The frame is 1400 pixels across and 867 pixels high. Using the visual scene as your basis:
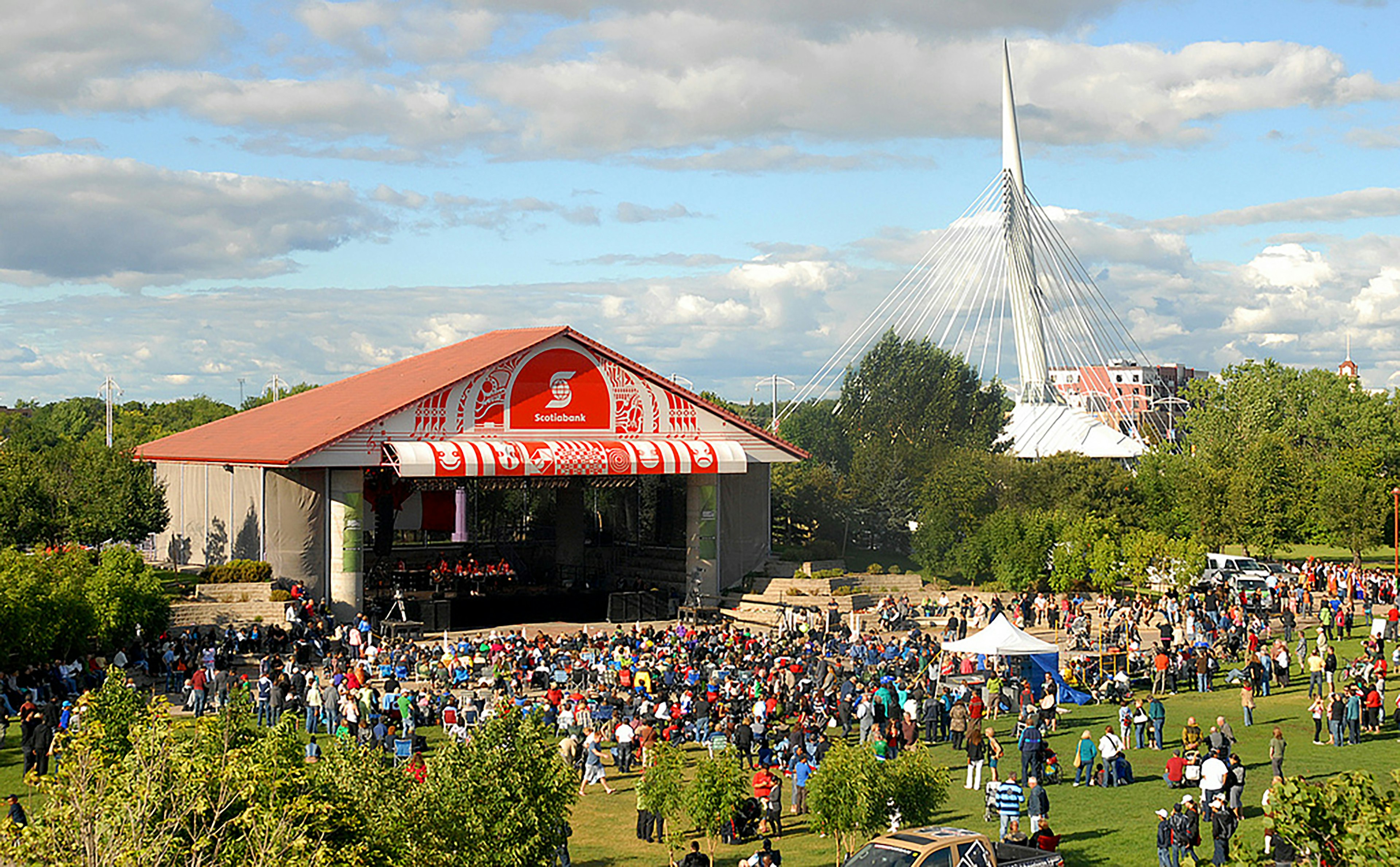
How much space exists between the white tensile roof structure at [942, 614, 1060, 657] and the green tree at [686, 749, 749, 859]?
42.5 ft

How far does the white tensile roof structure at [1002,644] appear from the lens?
30.9 meters

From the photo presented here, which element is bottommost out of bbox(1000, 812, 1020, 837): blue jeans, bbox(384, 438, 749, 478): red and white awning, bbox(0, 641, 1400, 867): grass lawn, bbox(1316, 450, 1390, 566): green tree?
bbox(0, 641, 1400, 867): grass lawn

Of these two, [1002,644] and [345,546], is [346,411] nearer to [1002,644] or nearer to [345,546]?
[345,546]

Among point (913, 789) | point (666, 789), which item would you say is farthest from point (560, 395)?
point (913, 789)

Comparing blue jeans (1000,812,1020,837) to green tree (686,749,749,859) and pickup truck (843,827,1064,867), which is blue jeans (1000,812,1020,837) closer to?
pickup truck (843,827,1064,867)

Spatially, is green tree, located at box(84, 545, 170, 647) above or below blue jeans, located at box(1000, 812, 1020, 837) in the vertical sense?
above

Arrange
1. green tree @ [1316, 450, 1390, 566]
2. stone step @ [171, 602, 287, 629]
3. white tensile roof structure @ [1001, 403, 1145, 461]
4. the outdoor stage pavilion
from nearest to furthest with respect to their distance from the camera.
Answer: stone step @ [171, 602, 287, 629] → the outdoor stage pavilion → green tree @ [1316, 450, 1390, 566] → white tensile roof structure @ [1001, 403, 1145, 461]

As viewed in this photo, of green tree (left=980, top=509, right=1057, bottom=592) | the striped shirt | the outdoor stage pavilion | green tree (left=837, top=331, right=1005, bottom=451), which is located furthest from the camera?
green tree (left=837, top=331, right=1005, bottom=451)

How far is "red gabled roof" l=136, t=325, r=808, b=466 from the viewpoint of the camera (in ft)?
150

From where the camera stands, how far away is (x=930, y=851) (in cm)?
1509

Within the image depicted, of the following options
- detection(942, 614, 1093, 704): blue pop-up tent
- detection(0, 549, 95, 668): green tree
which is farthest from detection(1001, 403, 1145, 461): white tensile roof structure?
detection(0, 549, 95, 668): green tree

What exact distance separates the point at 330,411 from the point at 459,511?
796cm

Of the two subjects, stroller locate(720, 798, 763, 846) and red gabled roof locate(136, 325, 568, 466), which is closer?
stroller locate(720, 798, 763, 846)

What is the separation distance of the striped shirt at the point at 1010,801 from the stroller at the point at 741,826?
3.69 metres
